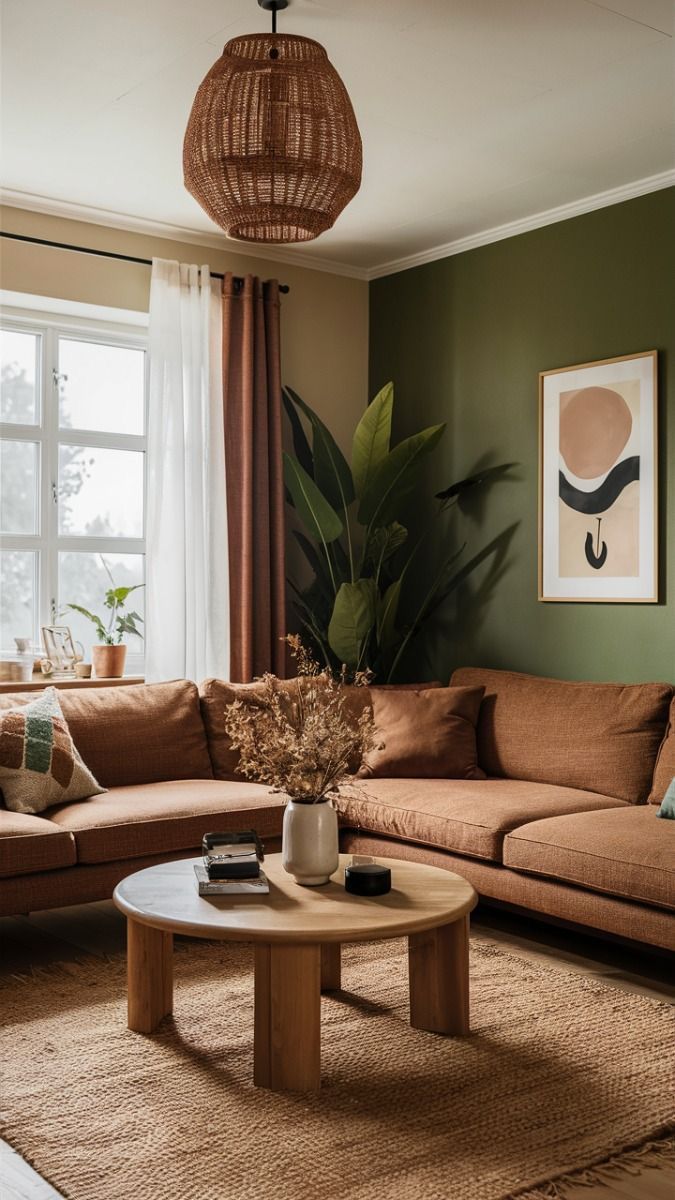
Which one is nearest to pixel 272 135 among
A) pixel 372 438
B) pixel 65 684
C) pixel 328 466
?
pixel 372 438

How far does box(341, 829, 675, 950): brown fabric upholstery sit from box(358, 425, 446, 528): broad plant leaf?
157 cm

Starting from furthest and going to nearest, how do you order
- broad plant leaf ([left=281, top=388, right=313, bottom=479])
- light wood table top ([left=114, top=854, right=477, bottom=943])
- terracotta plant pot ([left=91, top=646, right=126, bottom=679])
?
broad plant leaf ([left=281, top=388, right=313, bottom=479]) → terracotta plant pot ([left=91, top=646, right=126, bottom=679]) → light wood table top ([left=114, top=854, right=477, bottom=943])

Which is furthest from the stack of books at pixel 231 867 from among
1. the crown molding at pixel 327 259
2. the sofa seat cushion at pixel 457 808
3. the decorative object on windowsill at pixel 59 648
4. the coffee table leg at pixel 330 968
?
the crown molding at pixel 327 259

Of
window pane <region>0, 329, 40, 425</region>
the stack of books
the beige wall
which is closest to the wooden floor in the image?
the stack of books

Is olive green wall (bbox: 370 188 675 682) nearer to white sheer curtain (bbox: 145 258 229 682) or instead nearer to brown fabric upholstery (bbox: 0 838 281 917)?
white sheer curtain (bbox: 145 258 229 682)

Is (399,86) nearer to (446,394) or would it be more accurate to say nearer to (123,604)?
(446,394)

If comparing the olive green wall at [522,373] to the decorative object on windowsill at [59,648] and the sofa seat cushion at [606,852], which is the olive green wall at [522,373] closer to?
the sofa seat cushion at [606,852]

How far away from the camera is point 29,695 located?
4289mm

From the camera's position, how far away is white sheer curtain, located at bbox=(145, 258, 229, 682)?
16.4ft

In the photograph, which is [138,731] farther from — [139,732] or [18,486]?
[18,486]

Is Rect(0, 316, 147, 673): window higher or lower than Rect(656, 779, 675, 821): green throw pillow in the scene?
higher

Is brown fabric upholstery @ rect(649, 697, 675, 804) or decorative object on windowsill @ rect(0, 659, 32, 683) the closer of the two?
brown fabric upholstery @ rect(649, 697, 675, 804)

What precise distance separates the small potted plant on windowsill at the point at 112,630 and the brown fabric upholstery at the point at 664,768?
222 centimetres

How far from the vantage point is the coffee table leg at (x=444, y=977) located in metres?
2.95
